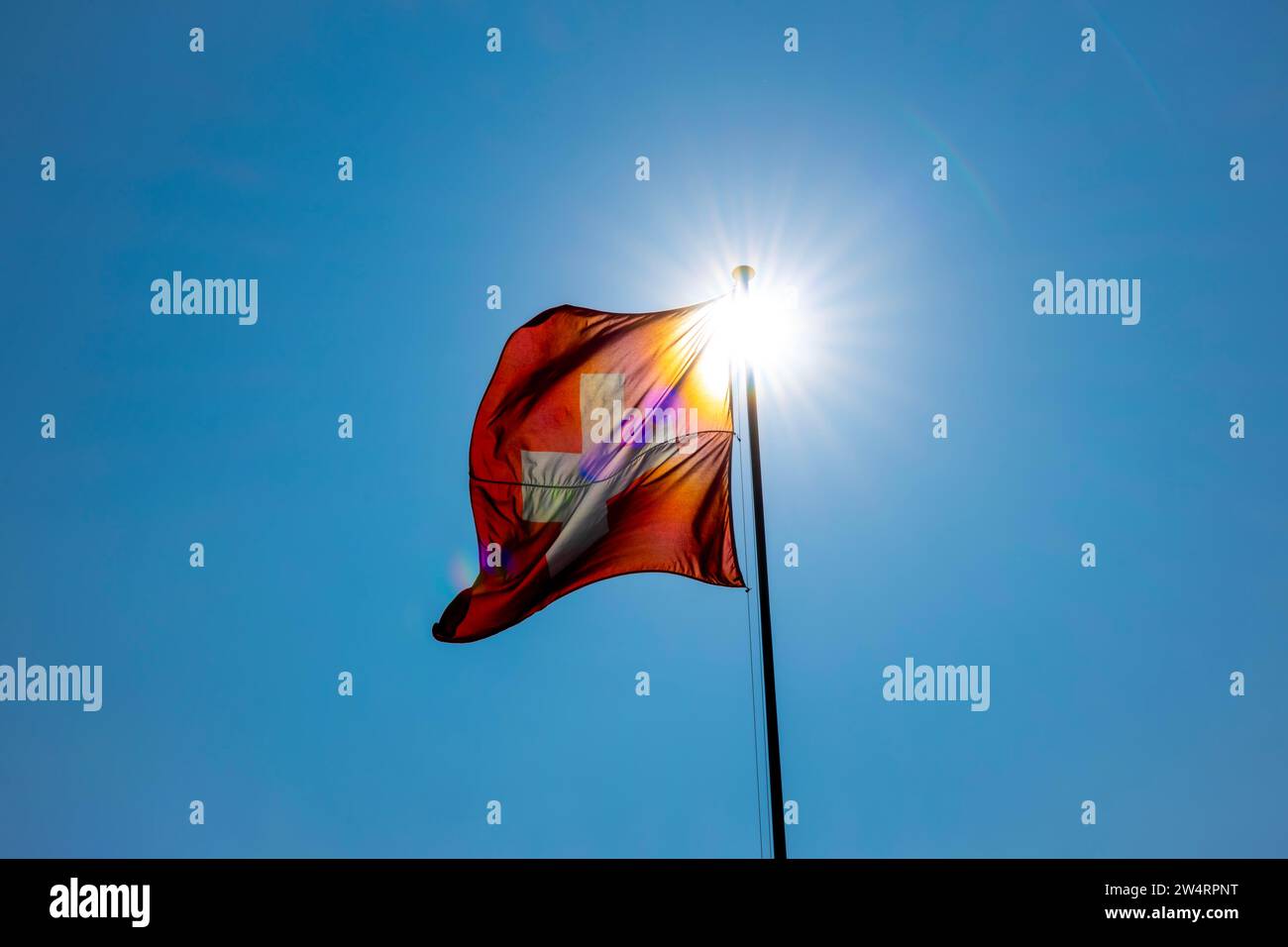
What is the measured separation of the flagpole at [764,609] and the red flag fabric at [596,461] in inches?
33.4

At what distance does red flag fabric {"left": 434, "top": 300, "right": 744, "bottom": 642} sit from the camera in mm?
9914

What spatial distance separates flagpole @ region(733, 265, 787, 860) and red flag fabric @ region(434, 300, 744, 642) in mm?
848

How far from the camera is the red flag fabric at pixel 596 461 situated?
9.91m

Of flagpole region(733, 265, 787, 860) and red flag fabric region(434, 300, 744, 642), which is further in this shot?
red flag fabric region(434, 300, 744, 642)

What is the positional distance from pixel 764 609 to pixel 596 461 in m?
2.78

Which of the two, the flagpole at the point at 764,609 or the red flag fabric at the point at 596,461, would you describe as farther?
the red flag fabric at the point at 596,461

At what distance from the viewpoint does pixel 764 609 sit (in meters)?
8.59

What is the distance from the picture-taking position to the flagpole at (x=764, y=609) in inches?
316

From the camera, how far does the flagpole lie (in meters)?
8.02
